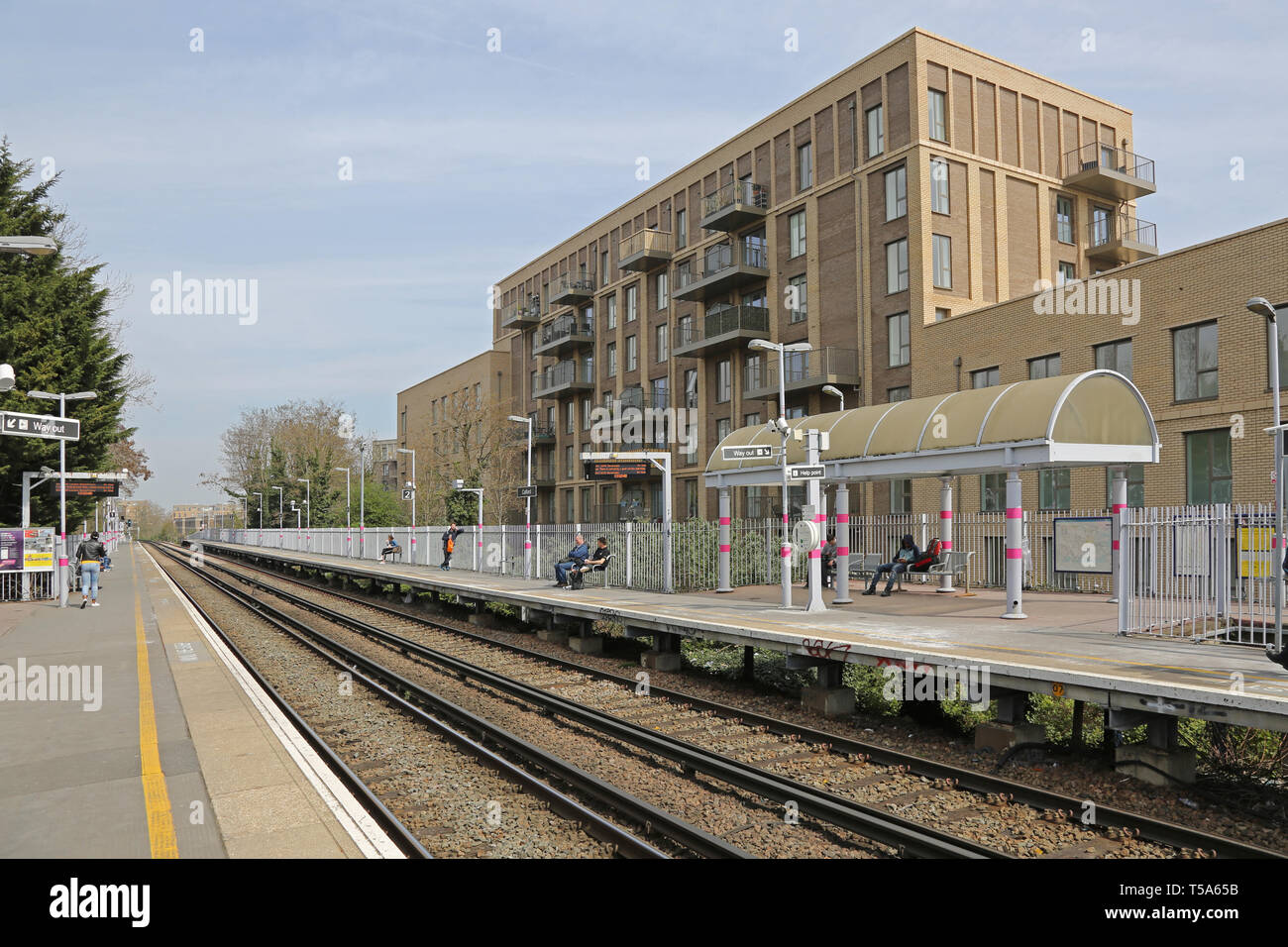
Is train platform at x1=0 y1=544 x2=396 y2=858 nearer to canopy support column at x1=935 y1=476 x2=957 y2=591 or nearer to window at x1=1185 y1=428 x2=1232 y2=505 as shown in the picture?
canopy support column at x1=935 y1=476 x2=957 y2=591

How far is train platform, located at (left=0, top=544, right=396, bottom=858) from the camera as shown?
5914 mm

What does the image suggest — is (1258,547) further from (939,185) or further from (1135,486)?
(939,185)

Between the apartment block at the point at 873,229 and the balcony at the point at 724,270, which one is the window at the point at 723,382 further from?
the balcony at the point at 724,270

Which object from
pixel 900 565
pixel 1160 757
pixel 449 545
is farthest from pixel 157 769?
pixel 449 545

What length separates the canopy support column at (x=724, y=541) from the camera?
19734 millimetres

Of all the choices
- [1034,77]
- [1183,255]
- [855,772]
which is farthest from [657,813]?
[1034,77]

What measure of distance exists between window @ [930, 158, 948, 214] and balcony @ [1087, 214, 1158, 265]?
23.6 ft

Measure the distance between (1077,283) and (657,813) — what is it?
23.7 m

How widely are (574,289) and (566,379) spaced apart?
5.34 meters

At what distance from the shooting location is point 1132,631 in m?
11.2

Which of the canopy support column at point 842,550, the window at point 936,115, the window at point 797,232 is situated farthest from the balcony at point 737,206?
the canopy support column at point 842,550

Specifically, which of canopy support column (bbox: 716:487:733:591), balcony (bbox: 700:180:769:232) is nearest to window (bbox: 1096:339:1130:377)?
canopy support column (bbox: 716:487:733:591)

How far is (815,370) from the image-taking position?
3500cm
